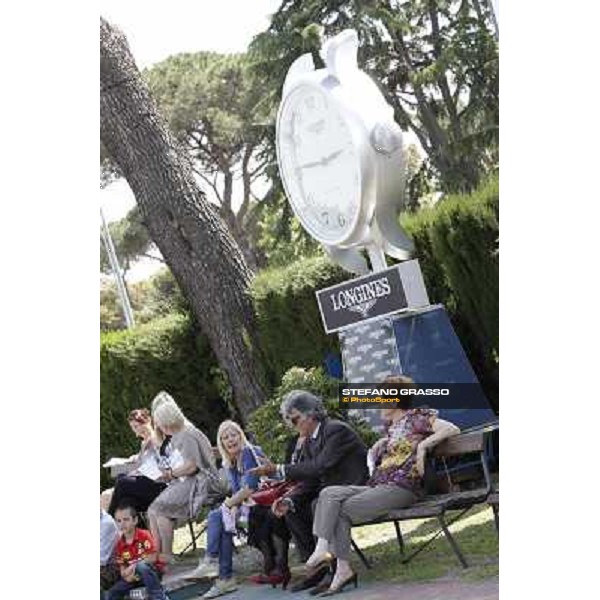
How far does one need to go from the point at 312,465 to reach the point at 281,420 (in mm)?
1132

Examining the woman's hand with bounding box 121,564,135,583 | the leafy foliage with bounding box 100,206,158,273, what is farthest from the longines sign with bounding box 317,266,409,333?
the leafy foliage with bounding box 100,206,158,273

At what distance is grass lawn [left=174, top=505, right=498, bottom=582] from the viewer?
16.6 feet

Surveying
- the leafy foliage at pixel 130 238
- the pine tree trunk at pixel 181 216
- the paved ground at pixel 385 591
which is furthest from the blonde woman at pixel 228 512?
the leafy foliage at pixel 130 238

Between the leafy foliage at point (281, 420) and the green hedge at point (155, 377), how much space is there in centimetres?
142

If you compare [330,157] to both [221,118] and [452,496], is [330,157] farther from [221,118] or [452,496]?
[221,118]

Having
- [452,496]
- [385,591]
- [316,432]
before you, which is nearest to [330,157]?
[316,432]

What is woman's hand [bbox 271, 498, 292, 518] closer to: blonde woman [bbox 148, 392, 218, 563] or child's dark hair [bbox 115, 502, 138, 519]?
child's dark hair [bbox 115, 502, 138, 519]

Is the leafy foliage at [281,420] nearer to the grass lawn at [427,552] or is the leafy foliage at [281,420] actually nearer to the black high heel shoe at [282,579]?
the grass lawn at [427,552]

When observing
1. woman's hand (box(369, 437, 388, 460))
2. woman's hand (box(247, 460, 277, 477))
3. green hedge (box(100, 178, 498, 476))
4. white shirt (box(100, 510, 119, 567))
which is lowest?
white shirt (box(100, 510, 119, 567))

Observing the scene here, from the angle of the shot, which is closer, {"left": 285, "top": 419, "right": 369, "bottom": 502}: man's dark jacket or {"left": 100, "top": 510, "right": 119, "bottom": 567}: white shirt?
{"left": 285, "top": 419, "right": 369, "bottom": 502}: man's dark jacket

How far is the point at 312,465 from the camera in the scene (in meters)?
5.38

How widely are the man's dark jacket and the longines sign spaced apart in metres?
0.72
